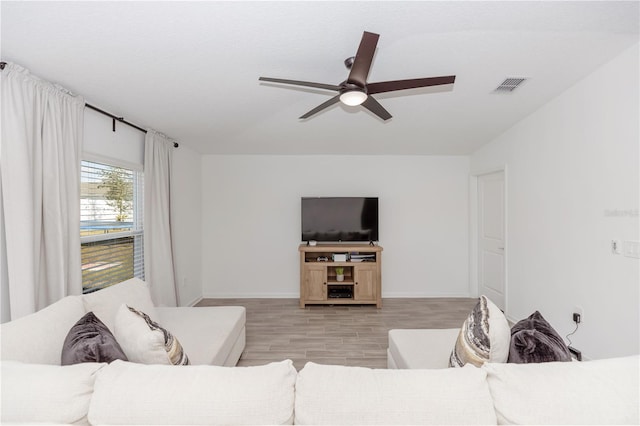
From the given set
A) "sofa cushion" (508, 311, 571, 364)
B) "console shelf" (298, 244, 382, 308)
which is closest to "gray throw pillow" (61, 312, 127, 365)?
"sofa cushion" (508, 311, 571, 364)

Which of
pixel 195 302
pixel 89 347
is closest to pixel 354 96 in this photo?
pixel 89 347

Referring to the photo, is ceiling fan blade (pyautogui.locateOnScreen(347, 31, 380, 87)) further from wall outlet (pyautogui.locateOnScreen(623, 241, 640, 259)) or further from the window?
the window

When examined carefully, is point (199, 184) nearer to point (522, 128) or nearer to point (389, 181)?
point (389, 181)

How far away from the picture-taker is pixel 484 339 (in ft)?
4.68

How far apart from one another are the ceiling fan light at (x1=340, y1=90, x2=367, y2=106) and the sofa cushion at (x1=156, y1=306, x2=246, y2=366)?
1.99 m

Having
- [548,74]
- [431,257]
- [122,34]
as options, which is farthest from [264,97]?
[431,257]

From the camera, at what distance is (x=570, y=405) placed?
103cm

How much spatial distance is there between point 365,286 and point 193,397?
3.81m

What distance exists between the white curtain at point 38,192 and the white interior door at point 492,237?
4.92 meters

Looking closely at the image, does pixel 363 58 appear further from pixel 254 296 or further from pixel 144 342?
pixel 254 296

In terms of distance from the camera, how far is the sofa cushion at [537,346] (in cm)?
135

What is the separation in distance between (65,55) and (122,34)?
502 millimetres

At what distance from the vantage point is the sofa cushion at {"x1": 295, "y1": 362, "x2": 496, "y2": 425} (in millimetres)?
1011

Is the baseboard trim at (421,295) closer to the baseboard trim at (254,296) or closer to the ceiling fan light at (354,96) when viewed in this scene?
the baseboard trim at (254,296)
